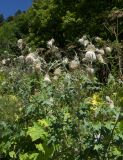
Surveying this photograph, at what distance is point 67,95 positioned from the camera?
4.86 metres

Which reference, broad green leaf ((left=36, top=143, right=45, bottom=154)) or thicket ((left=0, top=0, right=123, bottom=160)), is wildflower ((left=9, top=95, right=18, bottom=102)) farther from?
broad green leaf ((left=36, top=143, right=45, bottom=154))

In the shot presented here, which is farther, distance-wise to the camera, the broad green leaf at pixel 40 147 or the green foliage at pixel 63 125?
the broad green leaf at pixel 40 147

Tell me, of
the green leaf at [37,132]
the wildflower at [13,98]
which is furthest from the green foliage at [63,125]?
the wildflower at [13,98]

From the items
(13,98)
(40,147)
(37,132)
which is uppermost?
(13,98)

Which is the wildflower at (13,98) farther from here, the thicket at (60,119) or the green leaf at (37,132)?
the green leaf at (37,132)

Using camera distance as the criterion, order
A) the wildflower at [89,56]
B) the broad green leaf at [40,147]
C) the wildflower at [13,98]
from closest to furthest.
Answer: the broad green leaf at [40,147], the wildflower at [89,56], the wildflower at [13,98]

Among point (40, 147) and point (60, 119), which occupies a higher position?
point (60, 119)

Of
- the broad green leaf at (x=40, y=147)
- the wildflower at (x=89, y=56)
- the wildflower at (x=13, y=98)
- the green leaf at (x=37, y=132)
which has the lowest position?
the broad green leaf at (x=40, y=147)

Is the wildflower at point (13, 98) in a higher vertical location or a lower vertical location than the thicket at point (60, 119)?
higher

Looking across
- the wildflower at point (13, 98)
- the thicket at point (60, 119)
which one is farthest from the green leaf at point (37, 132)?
the wildflower at point (13, 98)

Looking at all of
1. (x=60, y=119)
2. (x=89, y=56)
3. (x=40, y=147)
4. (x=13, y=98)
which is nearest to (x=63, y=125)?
(x=60, y=119)

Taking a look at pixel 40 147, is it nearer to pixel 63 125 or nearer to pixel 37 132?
pixel 37 132

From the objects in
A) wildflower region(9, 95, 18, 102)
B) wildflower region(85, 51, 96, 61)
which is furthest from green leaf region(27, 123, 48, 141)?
wildflower region(9, 95, 18, 102)

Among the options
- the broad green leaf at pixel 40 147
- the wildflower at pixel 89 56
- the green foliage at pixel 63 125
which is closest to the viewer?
the green foliage at pixel 63 125
